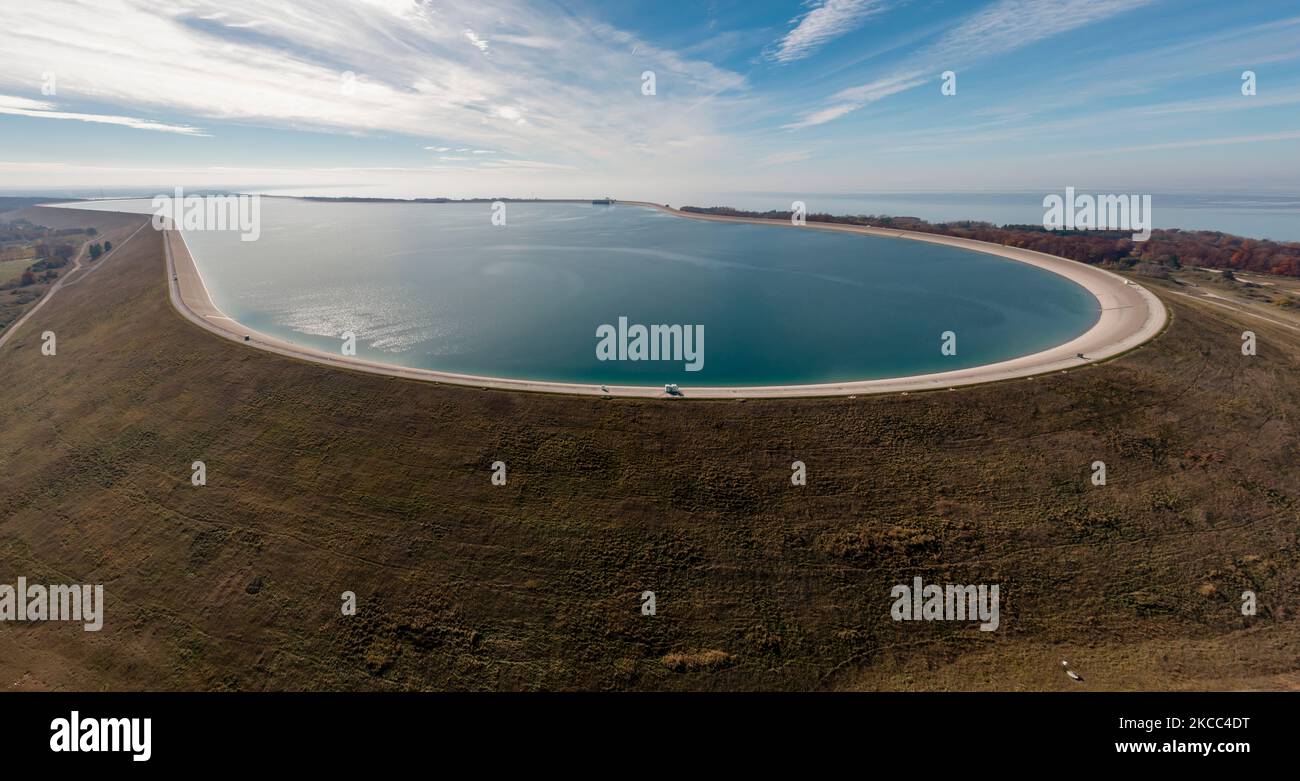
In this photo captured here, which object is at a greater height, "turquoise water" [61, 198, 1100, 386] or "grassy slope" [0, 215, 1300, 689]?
"turquoise water" [61, 198, 1100, 386]

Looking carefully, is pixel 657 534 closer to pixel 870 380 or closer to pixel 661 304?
pixel 870 380

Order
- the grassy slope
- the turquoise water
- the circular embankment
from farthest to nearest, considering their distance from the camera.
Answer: the turquoise water, the circular embankment, the grassy slope

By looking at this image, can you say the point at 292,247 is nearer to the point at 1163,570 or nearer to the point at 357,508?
the point at 357,508

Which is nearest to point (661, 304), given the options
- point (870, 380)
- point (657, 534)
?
point (870, 380)

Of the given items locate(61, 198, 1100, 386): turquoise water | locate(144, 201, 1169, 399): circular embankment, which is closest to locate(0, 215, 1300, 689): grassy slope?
locate(144, 201, 1169, 399): circular embankment

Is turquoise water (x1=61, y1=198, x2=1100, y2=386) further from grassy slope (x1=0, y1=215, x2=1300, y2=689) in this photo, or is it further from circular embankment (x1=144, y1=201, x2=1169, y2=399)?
grassy slope (x1=0, y1=215, x2=1300, y2=689)
